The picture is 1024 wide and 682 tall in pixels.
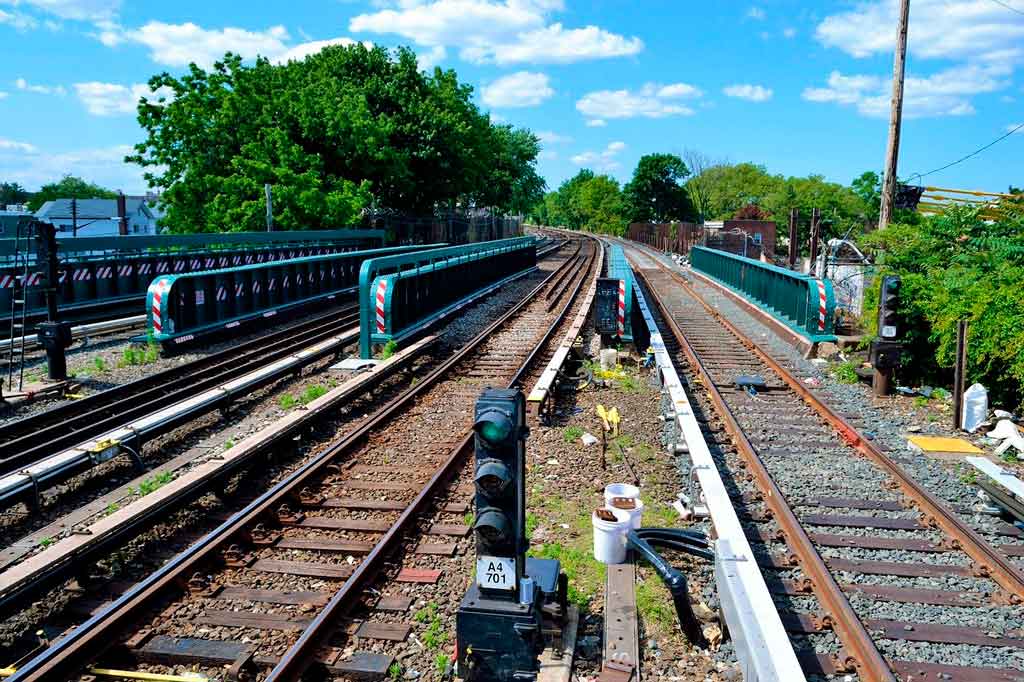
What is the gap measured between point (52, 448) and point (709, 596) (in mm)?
7240

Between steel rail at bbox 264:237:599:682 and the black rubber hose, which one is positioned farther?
the black rubber hose

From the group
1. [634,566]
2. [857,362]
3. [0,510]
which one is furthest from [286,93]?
[634,566]

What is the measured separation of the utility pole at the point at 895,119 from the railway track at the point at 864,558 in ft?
31.4

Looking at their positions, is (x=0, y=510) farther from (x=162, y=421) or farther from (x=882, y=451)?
(x=882, y=451)

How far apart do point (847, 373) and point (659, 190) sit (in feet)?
299

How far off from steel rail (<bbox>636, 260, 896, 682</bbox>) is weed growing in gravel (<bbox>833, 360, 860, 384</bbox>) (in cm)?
390

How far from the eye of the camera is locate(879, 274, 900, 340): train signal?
11641 mm

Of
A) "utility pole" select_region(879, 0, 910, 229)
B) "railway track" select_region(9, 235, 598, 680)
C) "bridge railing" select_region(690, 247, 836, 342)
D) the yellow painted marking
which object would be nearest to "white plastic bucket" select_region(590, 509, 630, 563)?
"railway track" select_region(9, 235, 598, 680)

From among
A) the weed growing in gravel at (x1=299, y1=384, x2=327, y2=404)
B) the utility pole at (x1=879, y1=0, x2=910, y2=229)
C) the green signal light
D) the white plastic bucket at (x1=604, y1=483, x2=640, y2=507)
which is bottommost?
the weed growing in gravel at (x1=299, y1=384, x2=327, y2=404)

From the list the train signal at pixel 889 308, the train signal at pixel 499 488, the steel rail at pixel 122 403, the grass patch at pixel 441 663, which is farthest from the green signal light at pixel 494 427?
the train signal at pixel 889 308

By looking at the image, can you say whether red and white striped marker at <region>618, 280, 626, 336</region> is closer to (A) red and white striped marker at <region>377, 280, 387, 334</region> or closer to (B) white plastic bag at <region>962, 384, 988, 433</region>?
(A) red and white striped marker at <region>377, 280, 387, 334</region>

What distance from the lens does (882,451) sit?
862cm

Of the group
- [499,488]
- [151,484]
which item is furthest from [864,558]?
[151,484]

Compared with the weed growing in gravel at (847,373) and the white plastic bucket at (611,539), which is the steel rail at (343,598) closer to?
the white plastic bucket at (611,539)
